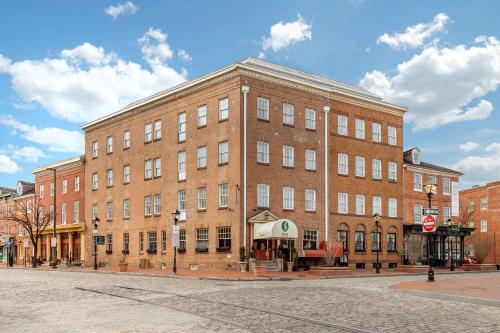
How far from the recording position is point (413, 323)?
13773mm

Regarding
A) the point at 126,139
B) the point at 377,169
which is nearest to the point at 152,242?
the point at 126,139

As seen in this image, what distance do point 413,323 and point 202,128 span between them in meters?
32.5

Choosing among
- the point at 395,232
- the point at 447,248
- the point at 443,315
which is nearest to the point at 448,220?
the point at 447,248

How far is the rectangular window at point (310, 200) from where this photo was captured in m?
45.3

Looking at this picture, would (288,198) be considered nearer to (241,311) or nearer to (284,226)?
(284,226)

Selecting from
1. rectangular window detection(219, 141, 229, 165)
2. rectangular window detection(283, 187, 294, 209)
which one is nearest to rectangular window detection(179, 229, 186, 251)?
rectangular window detection(219, 141, 229, 165)

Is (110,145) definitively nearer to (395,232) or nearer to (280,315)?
(395,232)

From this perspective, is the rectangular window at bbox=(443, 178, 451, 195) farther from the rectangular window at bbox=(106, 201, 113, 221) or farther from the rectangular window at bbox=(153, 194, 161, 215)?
Result: the rectangular window at bbox=(106, 201, 113, 221)

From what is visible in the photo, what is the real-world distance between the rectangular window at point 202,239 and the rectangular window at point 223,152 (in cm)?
523

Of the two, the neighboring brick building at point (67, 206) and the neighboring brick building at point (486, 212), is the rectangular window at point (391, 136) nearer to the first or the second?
the neighboring brick building at point (486, 212)

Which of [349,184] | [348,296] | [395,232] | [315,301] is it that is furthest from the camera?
[395,232]

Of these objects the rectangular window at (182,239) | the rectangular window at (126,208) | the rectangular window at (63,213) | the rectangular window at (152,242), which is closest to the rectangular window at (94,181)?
the rectangular window at (126,208)

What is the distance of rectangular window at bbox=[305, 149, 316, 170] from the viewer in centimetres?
4567

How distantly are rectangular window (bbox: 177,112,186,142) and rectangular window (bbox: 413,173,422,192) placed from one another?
23.4 meters
